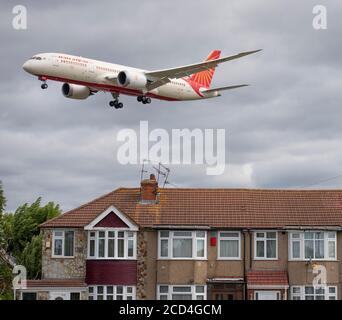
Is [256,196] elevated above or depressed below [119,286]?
above

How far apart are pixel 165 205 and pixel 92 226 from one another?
5013 mm

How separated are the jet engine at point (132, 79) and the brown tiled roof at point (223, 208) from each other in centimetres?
757

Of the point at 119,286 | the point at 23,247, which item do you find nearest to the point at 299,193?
the point at 119,286

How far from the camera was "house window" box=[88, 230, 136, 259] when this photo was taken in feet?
169

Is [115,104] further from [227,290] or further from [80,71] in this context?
[227,290]

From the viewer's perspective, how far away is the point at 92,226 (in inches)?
2029

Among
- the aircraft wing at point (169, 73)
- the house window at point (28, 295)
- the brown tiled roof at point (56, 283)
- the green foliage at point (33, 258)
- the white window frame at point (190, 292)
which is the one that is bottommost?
the house window at point (28, 295)

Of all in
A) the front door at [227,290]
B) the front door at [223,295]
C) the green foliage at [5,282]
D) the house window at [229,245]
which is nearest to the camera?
the front door at [223,295]

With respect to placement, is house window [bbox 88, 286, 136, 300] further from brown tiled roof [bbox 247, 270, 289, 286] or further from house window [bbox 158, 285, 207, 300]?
brown tiled roof [bbox 247, 270, 289, 286]

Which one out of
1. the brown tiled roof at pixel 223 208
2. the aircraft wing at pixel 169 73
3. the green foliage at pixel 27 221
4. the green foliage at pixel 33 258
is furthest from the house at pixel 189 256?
the green foliage at pixel 27 221

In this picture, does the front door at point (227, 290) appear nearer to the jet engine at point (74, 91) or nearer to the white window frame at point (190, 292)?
the white window frame at point (190, 292)

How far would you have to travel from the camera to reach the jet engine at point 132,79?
58.3 m

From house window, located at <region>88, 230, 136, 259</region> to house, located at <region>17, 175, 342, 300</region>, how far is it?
59mm
